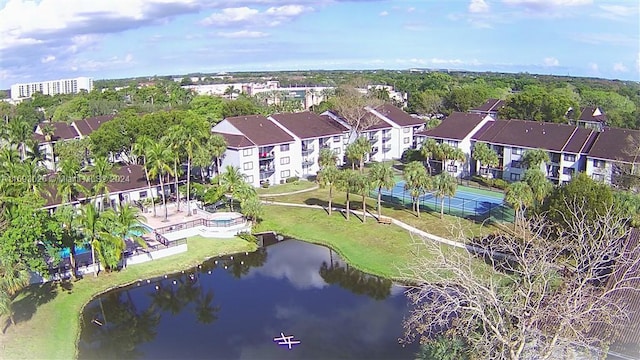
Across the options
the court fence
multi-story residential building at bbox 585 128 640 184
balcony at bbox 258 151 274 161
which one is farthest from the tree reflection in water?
multi-story residential building at bbox 585 128 640 184

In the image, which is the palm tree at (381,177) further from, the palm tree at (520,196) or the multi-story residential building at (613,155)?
the multi-story residential building at (613,155)

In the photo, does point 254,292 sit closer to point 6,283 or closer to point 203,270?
point 203,270

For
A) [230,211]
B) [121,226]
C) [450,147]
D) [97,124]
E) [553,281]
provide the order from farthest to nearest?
[97,124] → [450,147] → [230,211] → [121,226] → [553,281]

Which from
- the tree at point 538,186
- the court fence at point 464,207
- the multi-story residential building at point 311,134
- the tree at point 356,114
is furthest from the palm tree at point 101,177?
the tree at point 356,114

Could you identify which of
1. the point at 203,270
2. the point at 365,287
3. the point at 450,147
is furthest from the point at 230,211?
the point at 450,147

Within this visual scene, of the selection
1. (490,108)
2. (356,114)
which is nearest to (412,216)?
(356,114)

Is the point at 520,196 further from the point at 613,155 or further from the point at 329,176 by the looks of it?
the point at 613,155
